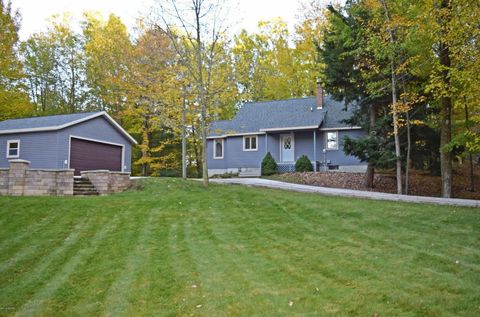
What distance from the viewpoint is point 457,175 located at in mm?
20375

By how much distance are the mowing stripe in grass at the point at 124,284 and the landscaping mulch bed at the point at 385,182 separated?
1139 cm

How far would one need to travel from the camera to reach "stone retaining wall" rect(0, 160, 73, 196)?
1198 centimetres

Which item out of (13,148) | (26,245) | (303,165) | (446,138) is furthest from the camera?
(303,165)

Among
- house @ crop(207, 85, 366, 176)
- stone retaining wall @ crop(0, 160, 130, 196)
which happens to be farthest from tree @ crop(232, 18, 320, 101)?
stone retaining wall @ crop(0, 160, 130, 196)

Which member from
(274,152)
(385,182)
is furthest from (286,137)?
(385,182)

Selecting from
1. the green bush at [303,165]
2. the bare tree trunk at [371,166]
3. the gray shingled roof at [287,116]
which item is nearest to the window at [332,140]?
the gray shingled roof at [287,116]

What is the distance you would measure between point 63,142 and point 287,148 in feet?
41.4

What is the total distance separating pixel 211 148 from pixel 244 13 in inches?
525

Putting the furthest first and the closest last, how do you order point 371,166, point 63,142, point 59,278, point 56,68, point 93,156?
point 56,68, point 93,156, point 63,142, point 371,166, point 59,278

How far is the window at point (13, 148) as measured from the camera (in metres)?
17.4

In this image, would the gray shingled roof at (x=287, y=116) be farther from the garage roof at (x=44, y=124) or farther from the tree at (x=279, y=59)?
the garage roof at (x=44, y=124)

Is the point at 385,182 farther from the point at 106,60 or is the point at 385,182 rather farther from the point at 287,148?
the point at 106,60

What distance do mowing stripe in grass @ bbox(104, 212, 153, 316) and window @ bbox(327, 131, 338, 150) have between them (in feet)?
53.2

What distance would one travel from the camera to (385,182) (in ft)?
55.1
